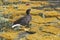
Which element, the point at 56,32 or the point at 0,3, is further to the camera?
the point at 0,3

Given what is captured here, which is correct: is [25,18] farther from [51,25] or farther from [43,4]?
[43,4]

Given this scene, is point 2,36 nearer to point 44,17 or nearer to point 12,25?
point 12,25

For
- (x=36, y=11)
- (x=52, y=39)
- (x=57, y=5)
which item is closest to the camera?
(x=52, y=39)

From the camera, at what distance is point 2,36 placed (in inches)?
296

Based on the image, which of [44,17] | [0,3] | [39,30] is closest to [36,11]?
[44,17]

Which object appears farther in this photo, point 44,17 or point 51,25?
point 44,17

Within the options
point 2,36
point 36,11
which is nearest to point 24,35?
point 2,36

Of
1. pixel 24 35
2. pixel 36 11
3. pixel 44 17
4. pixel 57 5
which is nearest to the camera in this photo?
pixel 24 35

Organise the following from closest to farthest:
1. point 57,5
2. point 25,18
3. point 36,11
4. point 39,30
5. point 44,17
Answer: point 39,30
point 25,18
point 44,17
point 36,11
point 57,5

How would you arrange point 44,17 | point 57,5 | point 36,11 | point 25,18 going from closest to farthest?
point 25,18, point 44,17, point 36,11, point 57,5

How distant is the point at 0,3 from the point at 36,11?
2201 millimetres

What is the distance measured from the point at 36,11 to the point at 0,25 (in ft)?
9.56

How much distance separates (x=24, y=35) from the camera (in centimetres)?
775

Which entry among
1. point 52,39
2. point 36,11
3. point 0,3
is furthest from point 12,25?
point 0,3
